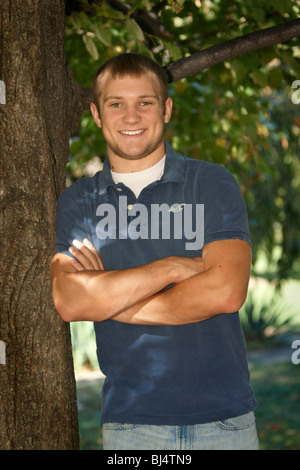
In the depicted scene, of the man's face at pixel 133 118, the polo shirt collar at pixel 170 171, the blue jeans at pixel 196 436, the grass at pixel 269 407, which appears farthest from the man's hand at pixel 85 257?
the grass at pixel 269 407

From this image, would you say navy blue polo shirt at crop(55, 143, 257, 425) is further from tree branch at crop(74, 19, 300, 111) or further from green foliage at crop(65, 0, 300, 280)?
green foliage at crop(65, 0, 300, 280)

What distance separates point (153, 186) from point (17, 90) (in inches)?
29.7

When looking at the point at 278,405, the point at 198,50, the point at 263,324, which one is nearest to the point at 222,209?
the point at 198,50

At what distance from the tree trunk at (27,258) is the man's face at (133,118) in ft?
1.03

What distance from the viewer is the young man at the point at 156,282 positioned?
235 centimetres

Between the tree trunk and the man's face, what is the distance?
1.03 ft

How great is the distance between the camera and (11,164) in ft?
8.89

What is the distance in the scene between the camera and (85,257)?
8.46 feet

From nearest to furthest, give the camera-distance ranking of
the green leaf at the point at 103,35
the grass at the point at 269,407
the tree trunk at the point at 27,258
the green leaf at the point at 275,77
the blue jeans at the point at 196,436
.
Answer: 1. the blue jeans at the point at 196,436
2. the tree trunk at the point at 27,258
3. the green leaf at the point at 103,35
4. the green leaf at the point at 275,77
5. the grass at the point at 269,407

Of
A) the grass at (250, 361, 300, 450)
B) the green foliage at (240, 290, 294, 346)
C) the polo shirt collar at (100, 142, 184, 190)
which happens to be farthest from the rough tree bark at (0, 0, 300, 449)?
the green foliage at (240, 290, 294, 346)

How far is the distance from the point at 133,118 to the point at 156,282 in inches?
29.3

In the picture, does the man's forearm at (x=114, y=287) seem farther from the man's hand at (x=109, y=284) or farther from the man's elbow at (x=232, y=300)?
the man's elbow at (x=232, y=300)

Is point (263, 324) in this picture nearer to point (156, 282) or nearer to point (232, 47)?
point (232, 47)
